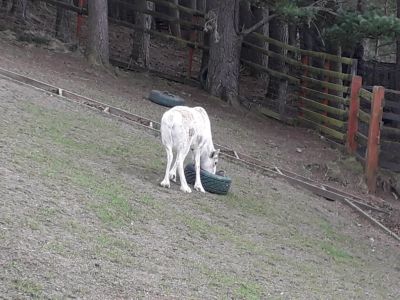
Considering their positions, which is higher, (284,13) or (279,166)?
(284,13)

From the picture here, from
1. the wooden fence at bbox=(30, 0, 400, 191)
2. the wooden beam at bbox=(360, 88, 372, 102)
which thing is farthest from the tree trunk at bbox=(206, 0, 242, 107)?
the wooden beam at bbox=(360, 88, 372, 102)

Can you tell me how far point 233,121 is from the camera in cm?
1655

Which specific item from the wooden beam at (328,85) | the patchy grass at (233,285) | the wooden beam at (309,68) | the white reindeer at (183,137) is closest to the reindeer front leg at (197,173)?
the white reindeer at (183,137)

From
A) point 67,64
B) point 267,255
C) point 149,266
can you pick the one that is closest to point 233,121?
point 67,64

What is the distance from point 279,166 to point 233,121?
2915 mm

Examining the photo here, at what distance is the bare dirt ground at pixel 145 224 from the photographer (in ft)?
19.2

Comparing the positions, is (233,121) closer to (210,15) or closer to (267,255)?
(210,15)

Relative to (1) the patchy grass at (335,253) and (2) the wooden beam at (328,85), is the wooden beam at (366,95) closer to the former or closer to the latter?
(2) the wooden beam at (328,85)

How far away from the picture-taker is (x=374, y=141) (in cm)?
1410

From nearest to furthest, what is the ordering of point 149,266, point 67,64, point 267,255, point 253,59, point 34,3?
point 149,266, point 267,255, point 67,64, point 253,59, point 34,3

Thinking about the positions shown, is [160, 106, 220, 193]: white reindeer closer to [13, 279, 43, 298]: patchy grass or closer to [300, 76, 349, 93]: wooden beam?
[13, 279, 43, 298]: patchy grass

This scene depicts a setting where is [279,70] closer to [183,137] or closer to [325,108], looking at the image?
[325,108]

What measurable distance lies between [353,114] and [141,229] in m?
8.91

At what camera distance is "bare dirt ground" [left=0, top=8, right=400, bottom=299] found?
5.85 metres
